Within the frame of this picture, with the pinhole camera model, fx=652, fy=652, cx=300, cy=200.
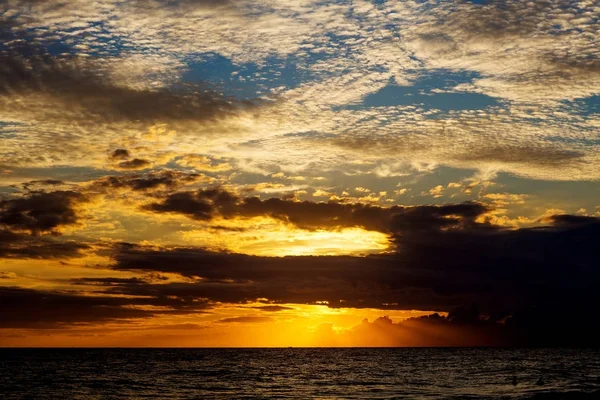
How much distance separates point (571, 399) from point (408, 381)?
4517cm

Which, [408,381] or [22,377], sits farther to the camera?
[22,377]

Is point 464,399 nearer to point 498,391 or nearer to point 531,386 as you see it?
point 498,391

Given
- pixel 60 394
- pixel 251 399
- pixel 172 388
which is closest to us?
pixel 251 399

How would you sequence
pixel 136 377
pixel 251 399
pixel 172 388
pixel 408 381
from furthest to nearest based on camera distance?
pixel 136 377 < pixel 408 381 < pixel 172 388 < pixel 251 399

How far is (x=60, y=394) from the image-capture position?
95.9m

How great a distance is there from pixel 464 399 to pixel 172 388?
4798 cm

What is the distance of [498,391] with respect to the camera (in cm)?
8975

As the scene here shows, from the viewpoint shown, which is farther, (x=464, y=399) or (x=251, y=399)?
(x=251, y=399)

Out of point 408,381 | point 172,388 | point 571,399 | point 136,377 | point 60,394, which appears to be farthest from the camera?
point 136,377

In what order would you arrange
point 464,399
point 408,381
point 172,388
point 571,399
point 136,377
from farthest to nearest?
point 136,377 < point 408,381 < point 172,388 < point 464,399 < point 571,399

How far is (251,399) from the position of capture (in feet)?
282

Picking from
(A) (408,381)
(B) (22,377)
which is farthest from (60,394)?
(A) (408,381)

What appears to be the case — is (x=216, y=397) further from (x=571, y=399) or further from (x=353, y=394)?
(x=571, y=399)

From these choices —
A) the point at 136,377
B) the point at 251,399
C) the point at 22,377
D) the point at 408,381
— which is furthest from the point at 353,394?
the point at 22,377
